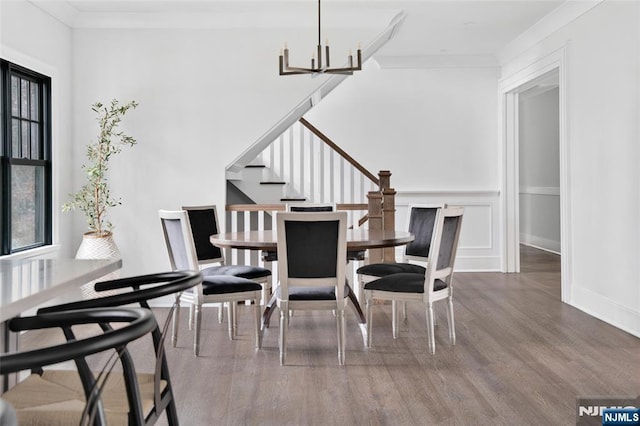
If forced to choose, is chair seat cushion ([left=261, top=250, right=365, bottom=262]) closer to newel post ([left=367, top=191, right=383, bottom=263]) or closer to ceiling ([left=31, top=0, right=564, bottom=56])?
Result: newel post ([left=367, top=191, right=383, bottom=263])

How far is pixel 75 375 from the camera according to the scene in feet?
5.59

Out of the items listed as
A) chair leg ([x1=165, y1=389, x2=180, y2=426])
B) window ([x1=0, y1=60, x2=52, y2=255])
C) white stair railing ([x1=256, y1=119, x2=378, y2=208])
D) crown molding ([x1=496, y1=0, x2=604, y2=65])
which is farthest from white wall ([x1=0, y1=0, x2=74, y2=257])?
crown molding ([x1=496, y1=0, x2=604, y2=65])

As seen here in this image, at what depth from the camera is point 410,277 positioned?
3986 millimetres

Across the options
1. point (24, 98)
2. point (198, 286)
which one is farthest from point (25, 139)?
point (198, 286)

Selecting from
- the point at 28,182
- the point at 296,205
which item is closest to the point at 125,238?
the point at 28,182

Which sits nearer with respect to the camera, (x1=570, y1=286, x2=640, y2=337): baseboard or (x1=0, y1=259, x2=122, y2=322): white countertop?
(x1=0, y1=259, x2=122, y2=322): white countertop

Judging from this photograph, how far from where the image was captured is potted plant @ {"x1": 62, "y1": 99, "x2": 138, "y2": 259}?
5074 mm

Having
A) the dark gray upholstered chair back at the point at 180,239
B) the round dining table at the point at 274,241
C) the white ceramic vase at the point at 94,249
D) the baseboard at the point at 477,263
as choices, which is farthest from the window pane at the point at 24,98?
the baseboard at the point at 477,263

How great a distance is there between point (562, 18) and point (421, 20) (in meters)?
1.30

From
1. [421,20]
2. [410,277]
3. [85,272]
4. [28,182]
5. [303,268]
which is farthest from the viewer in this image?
[421,20]

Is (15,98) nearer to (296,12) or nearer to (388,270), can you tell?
(296,12)

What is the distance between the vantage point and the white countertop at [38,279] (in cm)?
129

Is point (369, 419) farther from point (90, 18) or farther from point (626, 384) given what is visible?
point (90, 18)

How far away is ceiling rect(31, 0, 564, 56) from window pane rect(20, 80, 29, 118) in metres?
0.67
